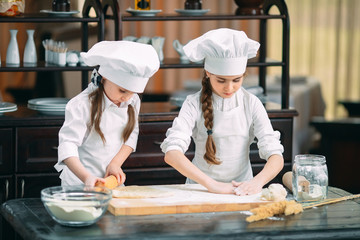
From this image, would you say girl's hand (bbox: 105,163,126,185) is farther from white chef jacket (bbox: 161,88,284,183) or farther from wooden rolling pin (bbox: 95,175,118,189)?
white chef jacket (bbox: 161,88,284,183)

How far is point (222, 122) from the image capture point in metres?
2.78

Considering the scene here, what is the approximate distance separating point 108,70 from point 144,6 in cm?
136

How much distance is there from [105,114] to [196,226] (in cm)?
79

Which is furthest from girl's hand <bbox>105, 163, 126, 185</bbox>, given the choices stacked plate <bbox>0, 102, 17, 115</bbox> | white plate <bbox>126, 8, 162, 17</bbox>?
white plate <bbox>126, 8, 162, 17</bbox>

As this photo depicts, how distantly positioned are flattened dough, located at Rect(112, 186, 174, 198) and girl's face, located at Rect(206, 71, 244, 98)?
1.51 feet

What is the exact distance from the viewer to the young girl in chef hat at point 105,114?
8.21 ft

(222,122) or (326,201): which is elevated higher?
(222,122)

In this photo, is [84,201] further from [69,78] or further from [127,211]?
[69,78]

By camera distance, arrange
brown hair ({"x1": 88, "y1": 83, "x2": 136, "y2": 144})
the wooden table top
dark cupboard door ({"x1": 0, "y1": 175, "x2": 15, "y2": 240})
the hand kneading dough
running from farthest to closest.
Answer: dark cupboard door ({"x1": 0, "y1": 175, "x2": 15, "y2": 240}) → brown hair ({"x1": 88, "y1": 83, "x2": 136, "y2": 144}) → the hand kneading dough → the wooden table top

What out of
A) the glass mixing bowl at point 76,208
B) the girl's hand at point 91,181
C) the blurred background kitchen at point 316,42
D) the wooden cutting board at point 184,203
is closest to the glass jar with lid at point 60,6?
the girl's hand at point 91,181

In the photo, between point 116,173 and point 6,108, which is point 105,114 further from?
point 6,108

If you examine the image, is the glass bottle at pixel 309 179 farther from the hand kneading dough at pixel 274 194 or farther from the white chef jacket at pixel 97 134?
the white chef jacket at pixel 97 134

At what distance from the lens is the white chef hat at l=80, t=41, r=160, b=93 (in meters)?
2.49

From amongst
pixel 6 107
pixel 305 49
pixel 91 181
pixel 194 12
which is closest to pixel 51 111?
pixel 6 107
